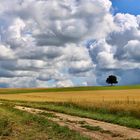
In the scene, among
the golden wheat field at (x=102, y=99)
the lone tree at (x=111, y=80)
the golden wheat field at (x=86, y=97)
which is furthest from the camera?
the lone tree at (x=111, y=80)

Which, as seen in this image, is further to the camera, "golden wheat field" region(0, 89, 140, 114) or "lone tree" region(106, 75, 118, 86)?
"lone tree" region(106, 75, 118, 86)

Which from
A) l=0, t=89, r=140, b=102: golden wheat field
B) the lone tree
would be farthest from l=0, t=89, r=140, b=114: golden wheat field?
the lone tree

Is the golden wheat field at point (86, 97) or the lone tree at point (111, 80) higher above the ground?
the lone tree at point (111, 80)

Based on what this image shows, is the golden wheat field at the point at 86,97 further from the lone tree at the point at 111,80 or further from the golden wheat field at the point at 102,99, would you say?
the lone tree at the point at 111,80

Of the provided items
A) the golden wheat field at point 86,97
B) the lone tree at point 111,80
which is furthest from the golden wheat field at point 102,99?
the lone tree at point 111,80

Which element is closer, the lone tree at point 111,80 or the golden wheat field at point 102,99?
the golden wheat field at point 102,99

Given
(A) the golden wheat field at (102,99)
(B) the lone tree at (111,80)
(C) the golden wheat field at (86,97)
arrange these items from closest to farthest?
(A) the golden wheat field at (102,99) → (C) the golden wheat field at (86,97) → (B) the lone tree at (111,80)

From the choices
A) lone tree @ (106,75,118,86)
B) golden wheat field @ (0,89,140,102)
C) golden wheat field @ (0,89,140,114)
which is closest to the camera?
golden wheat field @ (0,89,140,114)

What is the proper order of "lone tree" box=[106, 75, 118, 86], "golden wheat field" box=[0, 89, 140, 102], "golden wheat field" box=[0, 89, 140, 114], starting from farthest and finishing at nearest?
1. "lone tree" box=[106, 75, 118, 86]
2. "golden wheat field" box=[0, 89, 140, 102]
3. "golden wheat field" box=[0, 89, 140, 114]

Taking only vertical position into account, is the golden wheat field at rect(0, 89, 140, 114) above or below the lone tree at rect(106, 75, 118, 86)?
below

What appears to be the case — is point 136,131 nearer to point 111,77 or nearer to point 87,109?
point 87,109

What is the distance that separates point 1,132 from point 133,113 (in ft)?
50.9

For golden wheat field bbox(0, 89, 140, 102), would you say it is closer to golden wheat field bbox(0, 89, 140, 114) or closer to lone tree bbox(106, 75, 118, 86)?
golden wheat field bbox(0, 89, 140, 114)

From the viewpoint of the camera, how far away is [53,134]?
2045 cm
